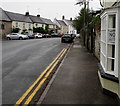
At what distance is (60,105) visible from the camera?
5.07 meters

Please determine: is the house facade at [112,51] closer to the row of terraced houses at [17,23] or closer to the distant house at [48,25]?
the row of terraced houses at [17,23]

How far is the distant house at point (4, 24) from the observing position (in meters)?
44.6

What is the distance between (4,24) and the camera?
45625 millimetres

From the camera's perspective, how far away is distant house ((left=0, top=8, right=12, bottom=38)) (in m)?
44.6

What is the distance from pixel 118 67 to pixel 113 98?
3.18 ft

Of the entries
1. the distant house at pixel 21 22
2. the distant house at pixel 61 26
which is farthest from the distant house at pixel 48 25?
the distant house at pixel 21 22

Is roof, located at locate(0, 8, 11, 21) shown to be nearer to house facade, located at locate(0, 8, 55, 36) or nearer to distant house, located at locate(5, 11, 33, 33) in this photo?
house facade, located at locate(0, 8, 55, 36)

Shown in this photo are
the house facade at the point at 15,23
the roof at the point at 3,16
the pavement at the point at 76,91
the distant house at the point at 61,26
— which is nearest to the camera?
the pavement at the point at 76,91

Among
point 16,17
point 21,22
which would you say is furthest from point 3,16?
point 21,22

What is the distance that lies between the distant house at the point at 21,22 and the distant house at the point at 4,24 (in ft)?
6.69

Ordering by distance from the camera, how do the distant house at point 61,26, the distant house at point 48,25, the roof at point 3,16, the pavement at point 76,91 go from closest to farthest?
the pavement at point 76,91 → the roof at point 3,16 → the distant house at point 48,25 → the distant house at point 61,26

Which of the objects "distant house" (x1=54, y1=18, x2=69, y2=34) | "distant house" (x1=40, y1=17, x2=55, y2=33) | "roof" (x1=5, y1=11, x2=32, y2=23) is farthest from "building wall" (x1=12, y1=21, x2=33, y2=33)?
"distant house" (x1=54, y1=18, x2=69, y2=34)

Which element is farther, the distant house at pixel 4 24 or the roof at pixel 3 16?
the roof at pixel 3 16

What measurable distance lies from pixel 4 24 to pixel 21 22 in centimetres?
1038
